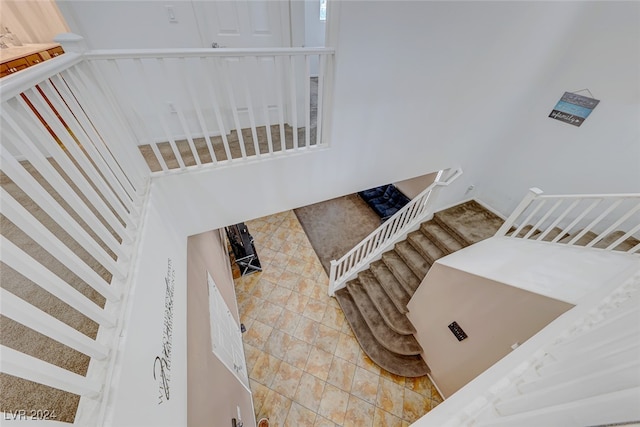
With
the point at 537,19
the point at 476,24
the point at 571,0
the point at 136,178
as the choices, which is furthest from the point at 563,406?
the point at 571,0

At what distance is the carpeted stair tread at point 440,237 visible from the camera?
10.9 ft

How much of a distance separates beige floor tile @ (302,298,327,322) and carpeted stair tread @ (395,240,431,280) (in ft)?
4.73

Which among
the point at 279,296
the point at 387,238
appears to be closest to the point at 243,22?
the point at 387,238

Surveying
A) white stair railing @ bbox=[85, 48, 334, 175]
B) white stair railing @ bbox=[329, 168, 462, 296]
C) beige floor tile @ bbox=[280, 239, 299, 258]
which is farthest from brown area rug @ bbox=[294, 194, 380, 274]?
white stair railing @ bbox=[85, 48, 334, 175]

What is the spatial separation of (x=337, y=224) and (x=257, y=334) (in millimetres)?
2800

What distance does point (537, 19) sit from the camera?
227cm

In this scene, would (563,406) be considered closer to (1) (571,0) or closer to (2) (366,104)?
(2) (366,104)

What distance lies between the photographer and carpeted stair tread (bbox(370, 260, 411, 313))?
3.22 m

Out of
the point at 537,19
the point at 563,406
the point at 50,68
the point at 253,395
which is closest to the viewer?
the point at 563,406

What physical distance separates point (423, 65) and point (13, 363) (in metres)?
2.72

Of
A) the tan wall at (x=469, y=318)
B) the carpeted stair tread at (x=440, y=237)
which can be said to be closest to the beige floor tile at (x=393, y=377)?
the tan wall at (x=469, y=318)

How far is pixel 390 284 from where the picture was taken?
3447 mm

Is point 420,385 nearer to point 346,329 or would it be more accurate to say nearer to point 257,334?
point 346,329

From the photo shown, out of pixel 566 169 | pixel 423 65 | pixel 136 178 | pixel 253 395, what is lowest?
pixel 253 395
